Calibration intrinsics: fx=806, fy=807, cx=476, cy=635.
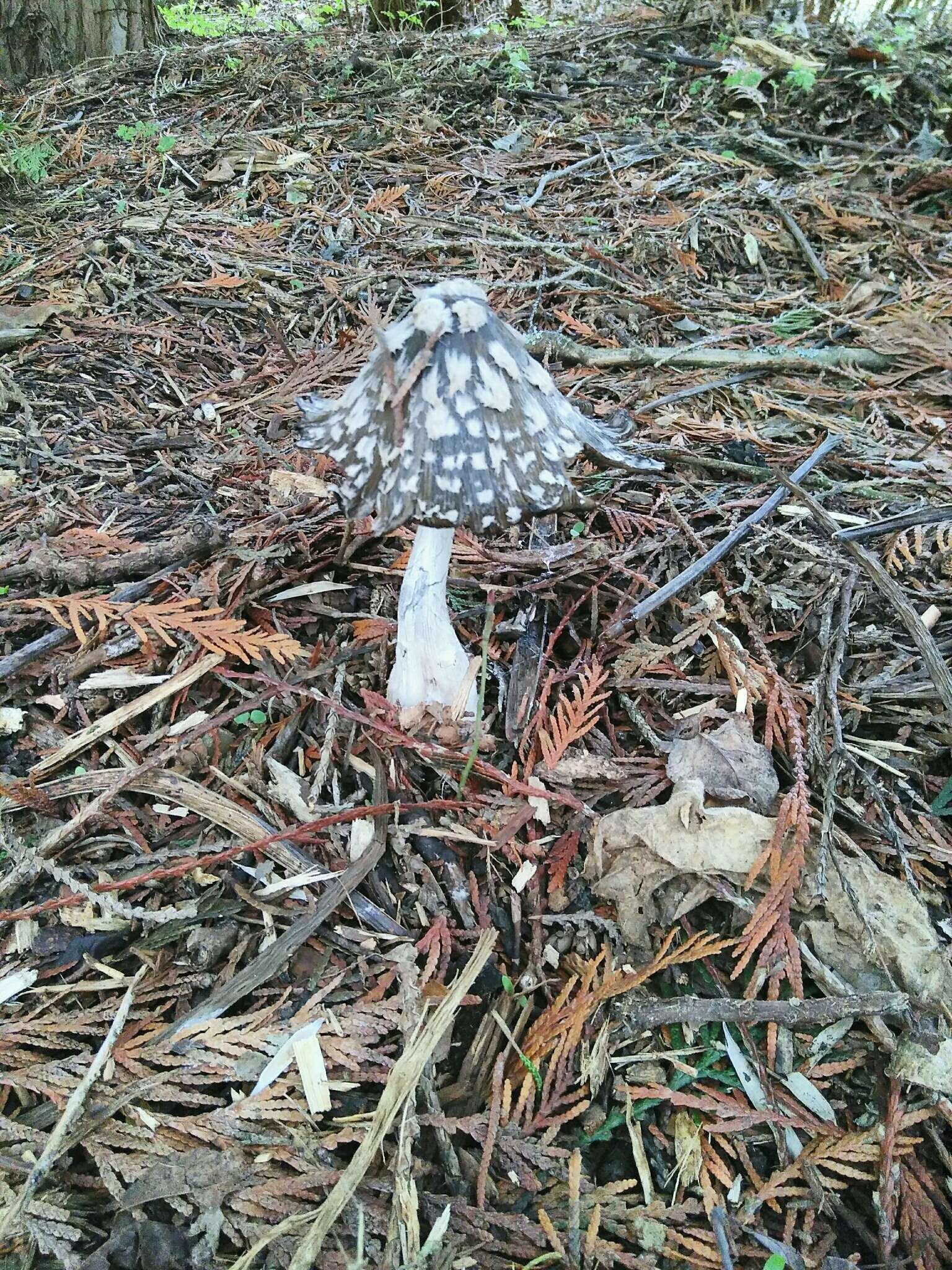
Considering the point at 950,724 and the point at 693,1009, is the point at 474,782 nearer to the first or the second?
the point at 693,1009

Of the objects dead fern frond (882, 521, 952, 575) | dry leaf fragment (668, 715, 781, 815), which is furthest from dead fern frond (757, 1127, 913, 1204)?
dead fern frond (882, 521, 952, 575)

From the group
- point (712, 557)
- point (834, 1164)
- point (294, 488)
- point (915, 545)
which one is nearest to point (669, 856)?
point (834, 1164)

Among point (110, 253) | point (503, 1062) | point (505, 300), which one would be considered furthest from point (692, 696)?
point (110, 253)

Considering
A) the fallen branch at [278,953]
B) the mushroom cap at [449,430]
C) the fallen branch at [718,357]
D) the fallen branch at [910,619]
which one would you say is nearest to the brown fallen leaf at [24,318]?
the fallen branch at [718,357]

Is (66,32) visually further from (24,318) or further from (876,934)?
(876,934)

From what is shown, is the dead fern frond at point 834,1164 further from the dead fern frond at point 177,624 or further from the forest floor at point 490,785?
the dead fern frond at point 177,624

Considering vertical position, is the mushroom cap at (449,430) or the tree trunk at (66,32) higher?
the tree trunk at (66,32)

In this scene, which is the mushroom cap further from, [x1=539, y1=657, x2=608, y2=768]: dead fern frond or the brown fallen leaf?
the brown fallen leaf
